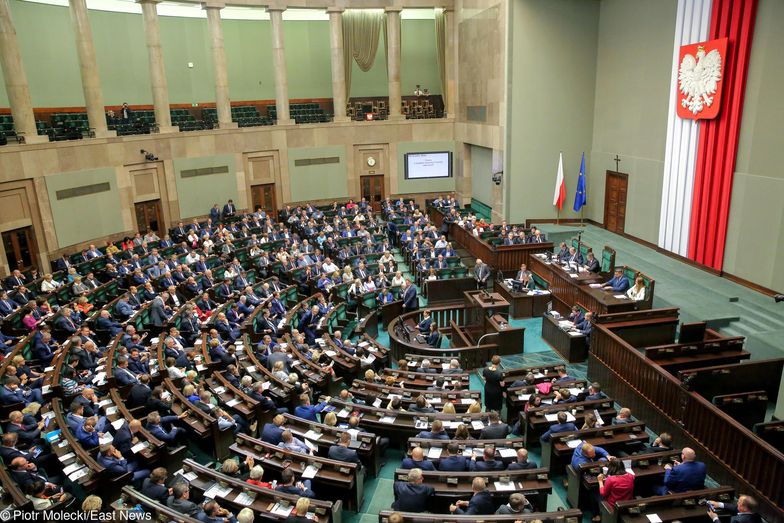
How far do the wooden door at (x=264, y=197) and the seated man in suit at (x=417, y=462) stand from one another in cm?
1860

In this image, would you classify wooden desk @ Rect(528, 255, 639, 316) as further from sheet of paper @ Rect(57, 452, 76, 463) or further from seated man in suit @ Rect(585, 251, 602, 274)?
sheet of paper @ Rect(57, 452, 76, 463)

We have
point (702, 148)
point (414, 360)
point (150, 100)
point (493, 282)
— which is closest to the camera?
point (414, 360)

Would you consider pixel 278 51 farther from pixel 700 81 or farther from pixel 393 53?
pixel 700 81

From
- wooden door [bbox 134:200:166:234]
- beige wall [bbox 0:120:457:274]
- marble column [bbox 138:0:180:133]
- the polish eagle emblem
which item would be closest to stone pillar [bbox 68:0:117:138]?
beige wall [bbox 0:120:457:274]

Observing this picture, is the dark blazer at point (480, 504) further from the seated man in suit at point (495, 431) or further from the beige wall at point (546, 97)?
the beige wall at point (546, 97)

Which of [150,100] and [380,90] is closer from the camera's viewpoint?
[150,100]

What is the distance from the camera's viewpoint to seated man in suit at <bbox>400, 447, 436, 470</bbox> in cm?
655

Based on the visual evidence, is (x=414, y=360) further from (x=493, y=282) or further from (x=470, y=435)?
(x=493, y=282)

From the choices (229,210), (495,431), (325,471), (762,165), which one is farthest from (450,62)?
(325,471)

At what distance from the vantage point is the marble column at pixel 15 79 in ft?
51.2

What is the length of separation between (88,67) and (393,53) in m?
12.1

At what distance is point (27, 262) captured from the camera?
16.3 metres

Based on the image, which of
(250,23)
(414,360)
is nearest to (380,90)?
(250,23)

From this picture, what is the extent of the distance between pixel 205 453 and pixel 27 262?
11.7 metres
